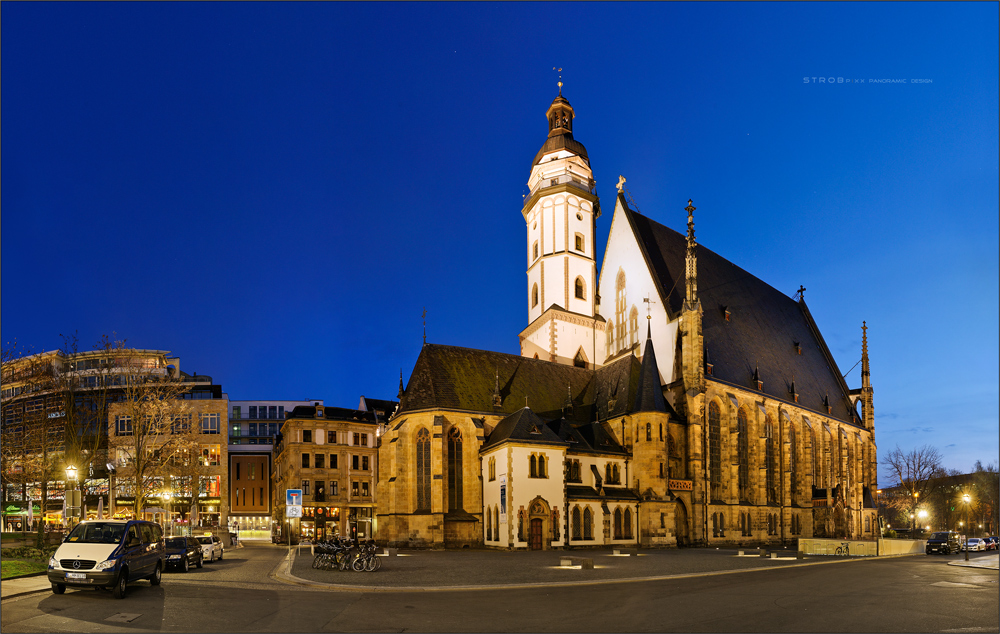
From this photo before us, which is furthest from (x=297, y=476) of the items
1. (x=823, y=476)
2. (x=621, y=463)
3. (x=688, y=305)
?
(x=823, y=476)

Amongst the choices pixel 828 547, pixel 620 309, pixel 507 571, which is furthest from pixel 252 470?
pixel 507 571

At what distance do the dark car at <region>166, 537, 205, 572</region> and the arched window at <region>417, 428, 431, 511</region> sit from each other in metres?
20.4

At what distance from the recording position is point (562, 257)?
63719 mm

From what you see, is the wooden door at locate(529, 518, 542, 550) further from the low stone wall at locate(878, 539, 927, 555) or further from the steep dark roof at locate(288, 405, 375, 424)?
the steep dark roof at locate(288, 405, 375, 424)

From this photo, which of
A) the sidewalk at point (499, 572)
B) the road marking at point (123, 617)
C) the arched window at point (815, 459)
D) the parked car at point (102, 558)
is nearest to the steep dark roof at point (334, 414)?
the arched window at point (815, 459)

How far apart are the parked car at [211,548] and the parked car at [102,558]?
13.3m

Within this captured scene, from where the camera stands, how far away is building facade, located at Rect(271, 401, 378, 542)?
77062mm

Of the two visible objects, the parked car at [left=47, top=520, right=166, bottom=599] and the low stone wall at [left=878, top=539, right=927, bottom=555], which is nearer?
the parked car at [left=47, top=520, right=166, bottom=599]

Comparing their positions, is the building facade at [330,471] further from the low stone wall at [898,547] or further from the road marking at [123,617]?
the road marking at [123,617]

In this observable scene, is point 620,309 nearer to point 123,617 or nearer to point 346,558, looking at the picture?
point 346,558

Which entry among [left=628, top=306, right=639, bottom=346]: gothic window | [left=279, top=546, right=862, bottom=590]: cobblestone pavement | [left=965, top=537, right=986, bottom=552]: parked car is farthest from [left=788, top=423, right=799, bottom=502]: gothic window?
[left=279, top=546, right=862, bottom=590]: cobblestone pavement

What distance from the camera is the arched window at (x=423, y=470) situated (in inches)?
1907

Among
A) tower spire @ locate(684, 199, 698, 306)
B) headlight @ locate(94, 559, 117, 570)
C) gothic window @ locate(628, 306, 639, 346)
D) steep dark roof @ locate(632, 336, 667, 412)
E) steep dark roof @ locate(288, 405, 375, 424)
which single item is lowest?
headlight @ locate(94, 559, 117, 570)

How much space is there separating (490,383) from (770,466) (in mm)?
23964
